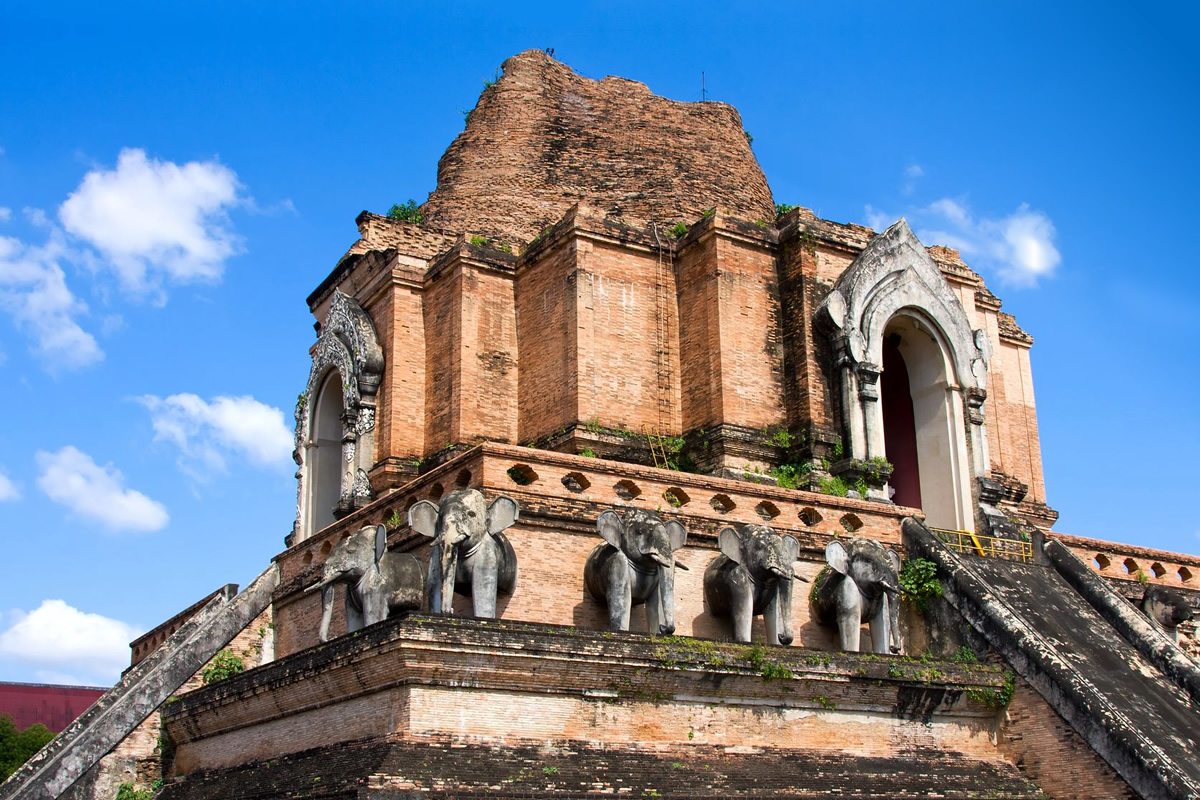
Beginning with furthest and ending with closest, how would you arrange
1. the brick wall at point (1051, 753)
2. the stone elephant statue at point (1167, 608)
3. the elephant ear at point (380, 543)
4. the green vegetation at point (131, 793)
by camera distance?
the stone elephant statue at point (1167, 608) → the green vegetation at point (131, 793) → the elephant ear at point (380, 543) → the brick wall at point (1051, 753)

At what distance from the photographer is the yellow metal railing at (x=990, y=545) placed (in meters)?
15.4

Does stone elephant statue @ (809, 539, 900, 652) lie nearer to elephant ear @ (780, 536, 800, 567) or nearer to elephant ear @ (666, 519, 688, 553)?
elephant ear @ (780, 536, 800, 567)

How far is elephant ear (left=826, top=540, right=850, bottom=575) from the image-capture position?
1260 centimetres

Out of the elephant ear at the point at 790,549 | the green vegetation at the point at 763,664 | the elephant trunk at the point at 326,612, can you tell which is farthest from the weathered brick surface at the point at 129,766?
the elephant ear at the point at 790,549

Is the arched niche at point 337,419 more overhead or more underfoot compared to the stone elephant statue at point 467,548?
more overhead

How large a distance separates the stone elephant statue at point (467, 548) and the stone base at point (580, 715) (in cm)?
123

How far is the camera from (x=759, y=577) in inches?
479

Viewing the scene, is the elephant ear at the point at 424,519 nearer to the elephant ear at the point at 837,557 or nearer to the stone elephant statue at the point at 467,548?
the stone elephant statue at the point at 467,548

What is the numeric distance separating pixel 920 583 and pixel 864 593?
96 cm

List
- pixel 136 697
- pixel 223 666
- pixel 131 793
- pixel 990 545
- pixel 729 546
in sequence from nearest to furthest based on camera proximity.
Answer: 1. pixel 729 546
2. pixel 131 793
3. pixel 136 697
4. pixel 223 666
5. pixel 990 545

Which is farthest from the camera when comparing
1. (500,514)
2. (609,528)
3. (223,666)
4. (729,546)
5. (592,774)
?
(223,666)

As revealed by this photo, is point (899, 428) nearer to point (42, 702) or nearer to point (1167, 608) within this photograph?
point (1167, 608)

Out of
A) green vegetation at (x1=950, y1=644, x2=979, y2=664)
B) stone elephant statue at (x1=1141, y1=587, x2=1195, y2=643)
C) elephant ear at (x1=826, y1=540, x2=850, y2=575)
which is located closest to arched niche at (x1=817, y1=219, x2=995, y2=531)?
stone elephant statue at (x1=1141, y1=587, x2=1195, y2=643)

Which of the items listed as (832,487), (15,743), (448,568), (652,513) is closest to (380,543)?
(448,568)
